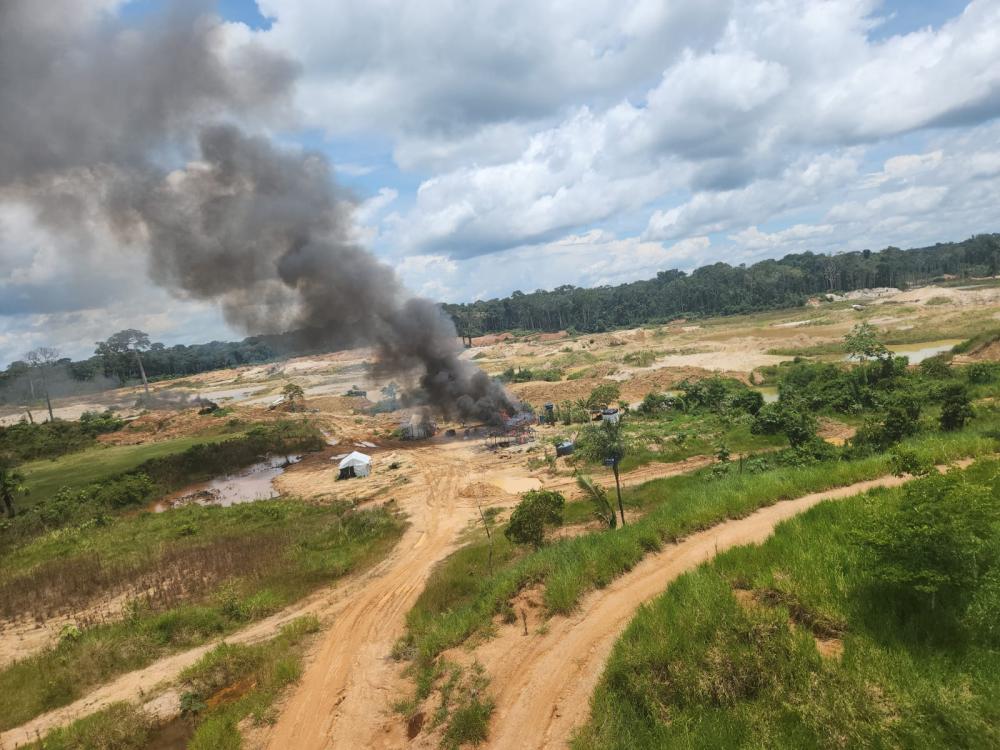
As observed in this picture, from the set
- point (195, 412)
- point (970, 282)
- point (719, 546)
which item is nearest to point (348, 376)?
point (195, 412)

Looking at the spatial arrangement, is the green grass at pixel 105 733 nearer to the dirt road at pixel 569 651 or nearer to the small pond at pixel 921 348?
the dirt road at pixel 569 651

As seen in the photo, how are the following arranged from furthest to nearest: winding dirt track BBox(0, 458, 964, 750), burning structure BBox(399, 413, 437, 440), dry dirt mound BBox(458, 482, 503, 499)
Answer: burning structure BBox(399, 413, 437, 440)
dry dirt mound BBox(458, 482, 503, 499)
winding dirt track BBox(0, 458, 964, 750)

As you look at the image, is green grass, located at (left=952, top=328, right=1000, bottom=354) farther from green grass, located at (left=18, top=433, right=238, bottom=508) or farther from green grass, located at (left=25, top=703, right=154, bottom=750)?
green grass, located at (left=18, top=433, right=238, bottom=508)

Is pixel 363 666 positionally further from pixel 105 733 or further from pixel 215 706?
pixel 105 733

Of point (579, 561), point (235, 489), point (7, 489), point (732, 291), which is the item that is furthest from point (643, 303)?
point (579, 561)

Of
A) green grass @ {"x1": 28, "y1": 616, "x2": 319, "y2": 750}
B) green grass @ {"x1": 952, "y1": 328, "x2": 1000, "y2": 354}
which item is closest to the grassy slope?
green grass @ {"x1": 28, "y1": 616, "x2": 319, "y2": 750}
